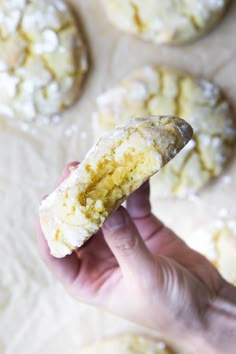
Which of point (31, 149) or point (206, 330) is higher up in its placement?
point (31, 149)

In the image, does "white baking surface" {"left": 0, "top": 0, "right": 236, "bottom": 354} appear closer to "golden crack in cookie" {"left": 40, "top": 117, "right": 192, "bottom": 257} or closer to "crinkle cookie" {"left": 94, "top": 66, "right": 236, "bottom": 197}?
"crinkle cookie" {"left": 94, "top": 66, "right": 236, "bottom": 197}

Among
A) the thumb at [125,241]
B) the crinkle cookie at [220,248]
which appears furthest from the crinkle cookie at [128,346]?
the thumb at [125,241]

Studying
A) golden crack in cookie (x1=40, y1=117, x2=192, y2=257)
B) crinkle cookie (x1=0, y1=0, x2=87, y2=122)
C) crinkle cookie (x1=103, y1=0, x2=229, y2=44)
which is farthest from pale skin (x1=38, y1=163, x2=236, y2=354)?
crinkle cookie (x1=103, y1=0, x2=229, y2=44)

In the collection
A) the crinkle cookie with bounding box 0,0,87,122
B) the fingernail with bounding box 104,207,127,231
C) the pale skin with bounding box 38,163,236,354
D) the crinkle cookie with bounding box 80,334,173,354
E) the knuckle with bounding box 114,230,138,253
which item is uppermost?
the crinkle cookie with bounding box 0,0,87,122

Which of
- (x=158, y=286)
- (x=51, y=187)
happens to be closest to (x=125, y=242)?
(x=158, y=286)

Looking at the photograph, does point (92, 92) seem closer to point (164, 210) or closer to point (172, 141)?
point (164, 210)

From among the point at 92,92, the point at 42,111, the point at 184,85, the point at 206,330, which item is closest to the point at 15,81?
the point at 42,111
